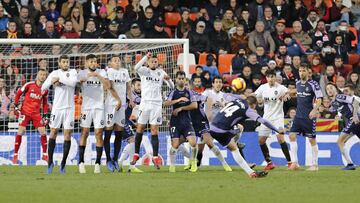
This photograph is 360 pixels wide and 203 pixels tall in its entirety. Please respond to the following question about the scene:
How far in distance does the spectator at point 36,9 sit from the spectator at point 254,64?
18.7 feet

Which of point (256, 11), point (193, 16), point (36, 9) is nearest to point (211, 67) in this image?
point (193, 16)

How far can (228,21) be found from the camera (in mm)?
29547

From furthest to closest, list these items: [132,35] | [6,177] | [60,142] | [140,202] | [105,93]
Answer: [132,35] < [60,142] < [105,93] < [6,177] < [140,202]

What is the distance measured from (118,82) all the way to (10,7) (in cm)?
924

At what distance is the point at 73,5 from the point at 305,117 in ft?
32.3

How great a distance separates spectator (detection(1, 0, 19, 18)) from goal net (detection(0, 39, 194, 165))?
14.1 ft

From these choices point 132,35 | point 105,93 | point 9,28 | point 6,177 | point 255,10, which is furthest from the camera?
point 255,10

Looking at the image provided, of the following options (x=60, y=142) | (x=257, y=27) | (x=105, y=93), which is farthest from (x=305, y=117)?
(x=257, y=27)

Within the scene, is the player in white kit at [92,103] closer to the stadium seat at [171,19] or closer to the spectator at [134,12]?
the spectator at [134,12]

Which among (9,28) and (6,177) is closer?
(6,177)

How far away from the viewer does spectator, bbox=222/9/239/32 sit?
29438 mm

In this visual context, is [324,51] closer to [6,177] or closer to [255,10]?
[255,10]

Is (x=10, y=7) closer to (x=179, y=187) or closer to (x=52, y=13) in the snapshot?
(x=52, y=13)

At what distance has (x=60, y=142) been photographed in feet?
79.0
